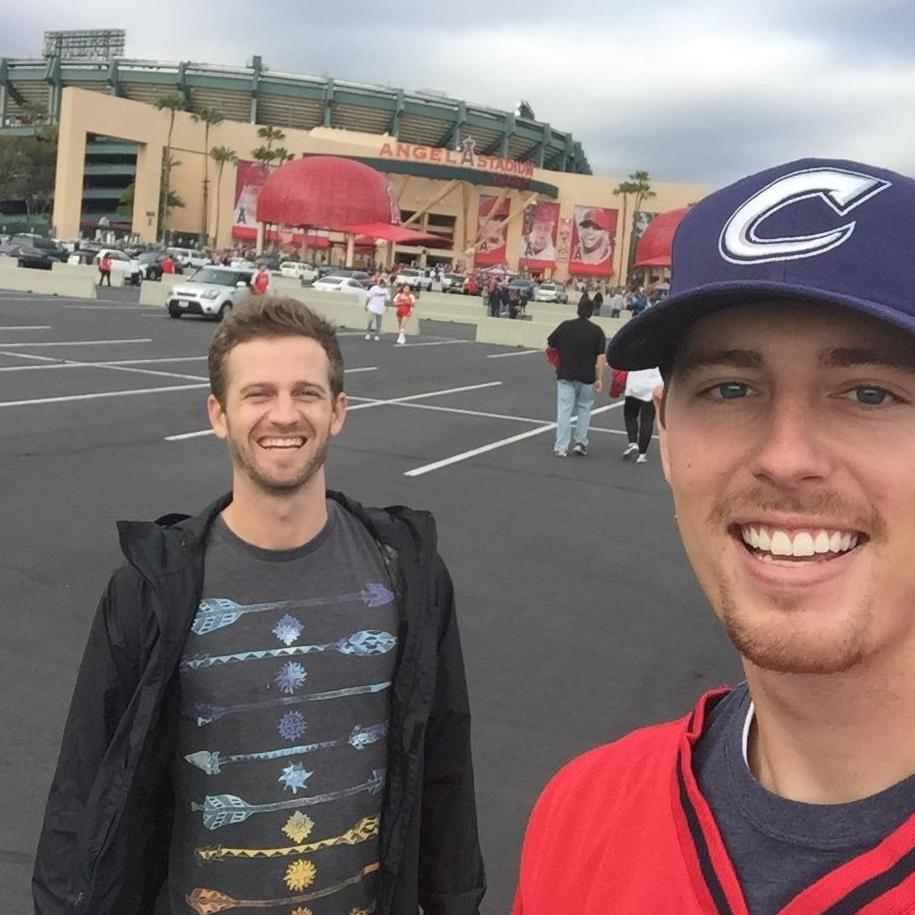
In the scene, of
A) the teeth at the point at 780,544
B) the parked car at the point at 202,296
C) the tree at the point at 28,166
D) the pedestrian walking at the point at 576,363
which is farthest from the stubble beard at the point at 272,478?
the tree at the point at 28,166

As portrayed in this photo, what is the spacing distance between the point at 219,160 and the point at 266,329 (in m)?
95.3

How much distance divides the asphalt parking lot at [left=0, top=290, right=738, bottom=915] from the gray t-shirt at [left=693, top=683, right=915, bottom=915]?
2180mm

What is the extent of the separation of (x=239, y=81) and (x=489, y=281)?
64889 millimetres

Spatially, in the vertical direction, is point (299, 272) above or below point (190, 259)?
below

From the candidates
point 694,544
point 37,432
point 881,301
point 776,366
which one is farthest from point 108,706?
point 37,432

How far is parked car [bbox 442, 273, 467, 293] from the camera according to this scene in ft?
195

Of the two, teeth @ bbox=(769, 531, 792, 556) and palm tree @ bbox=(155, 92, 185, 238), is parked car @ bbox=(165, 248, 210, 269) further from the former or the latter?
teeth @ bbox=(769, 531, 792, 556)

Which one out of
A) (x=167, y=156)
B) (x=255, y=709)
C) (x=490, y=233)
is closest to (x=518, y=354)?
(x=255, y=709)

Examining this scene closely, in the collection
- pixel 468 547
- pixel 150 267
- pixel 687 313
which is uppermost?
pixel 150 267

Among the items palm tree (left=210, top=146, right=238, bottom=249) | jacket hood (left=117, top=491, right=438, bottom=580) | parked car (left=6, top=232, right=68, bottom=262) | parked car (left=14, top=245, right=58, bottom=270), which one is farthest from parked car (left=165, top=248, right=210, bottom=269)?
jacket hood (left=117, top=491, right=438, bottom=580)

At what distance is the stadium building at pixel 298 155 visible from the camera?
86.0m

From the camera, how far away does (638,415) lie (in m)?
11.7

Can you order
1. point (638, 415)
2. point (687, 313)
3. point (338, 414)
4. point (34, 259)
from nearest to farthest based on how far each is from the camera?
1. point (687, 313)
2. point (338, 414)
3. point (638, 415)
4. point (34, 259)

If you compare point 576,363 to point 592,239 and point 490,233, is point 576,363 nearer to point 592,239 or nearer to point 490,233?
point 490,233
